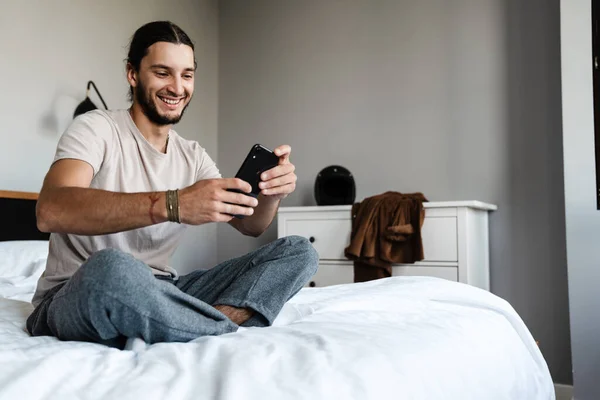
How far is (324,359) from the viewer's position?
0.85 meters

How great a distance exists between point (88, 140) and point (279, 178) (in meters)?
0.44

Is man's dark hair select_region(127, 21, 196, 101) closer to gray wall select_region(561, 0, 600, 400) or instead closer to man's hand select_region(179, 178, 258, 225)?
man's hand select_region(179, 178, 258, 225)

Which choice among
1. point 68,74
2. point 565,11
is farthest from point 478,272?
point 68,74

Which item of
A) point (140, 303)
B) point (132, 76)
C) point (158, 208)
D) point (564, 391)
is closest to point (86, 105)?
point (132, 76)

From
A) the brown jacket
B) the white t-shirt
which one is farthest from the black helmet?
the white t-shirt

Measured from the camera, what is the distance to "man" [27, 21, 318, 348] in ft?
3.09

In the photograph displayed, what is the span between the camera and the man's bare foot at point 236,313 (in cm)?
116

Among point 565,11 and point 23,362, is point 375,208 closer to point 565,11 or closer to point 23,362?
point 565,11

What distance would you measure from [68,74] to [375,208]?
1571 mm

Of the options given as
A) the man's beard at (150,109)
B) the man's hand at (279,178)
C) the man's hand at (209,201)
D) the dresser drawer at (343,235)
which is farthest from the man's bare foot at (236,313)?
the dresser drawer at (343,235)

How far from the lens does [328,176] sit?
314 cm

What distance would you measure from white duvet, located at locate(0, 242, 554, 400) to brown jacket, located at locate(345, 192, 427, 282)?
1172 mm

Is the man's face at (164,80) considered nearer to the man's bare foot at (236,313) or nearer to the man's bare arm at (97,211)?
the man's bare arm at (97,211)

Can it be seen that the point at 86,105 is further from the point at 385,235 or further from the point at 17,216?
the point at 385,235
